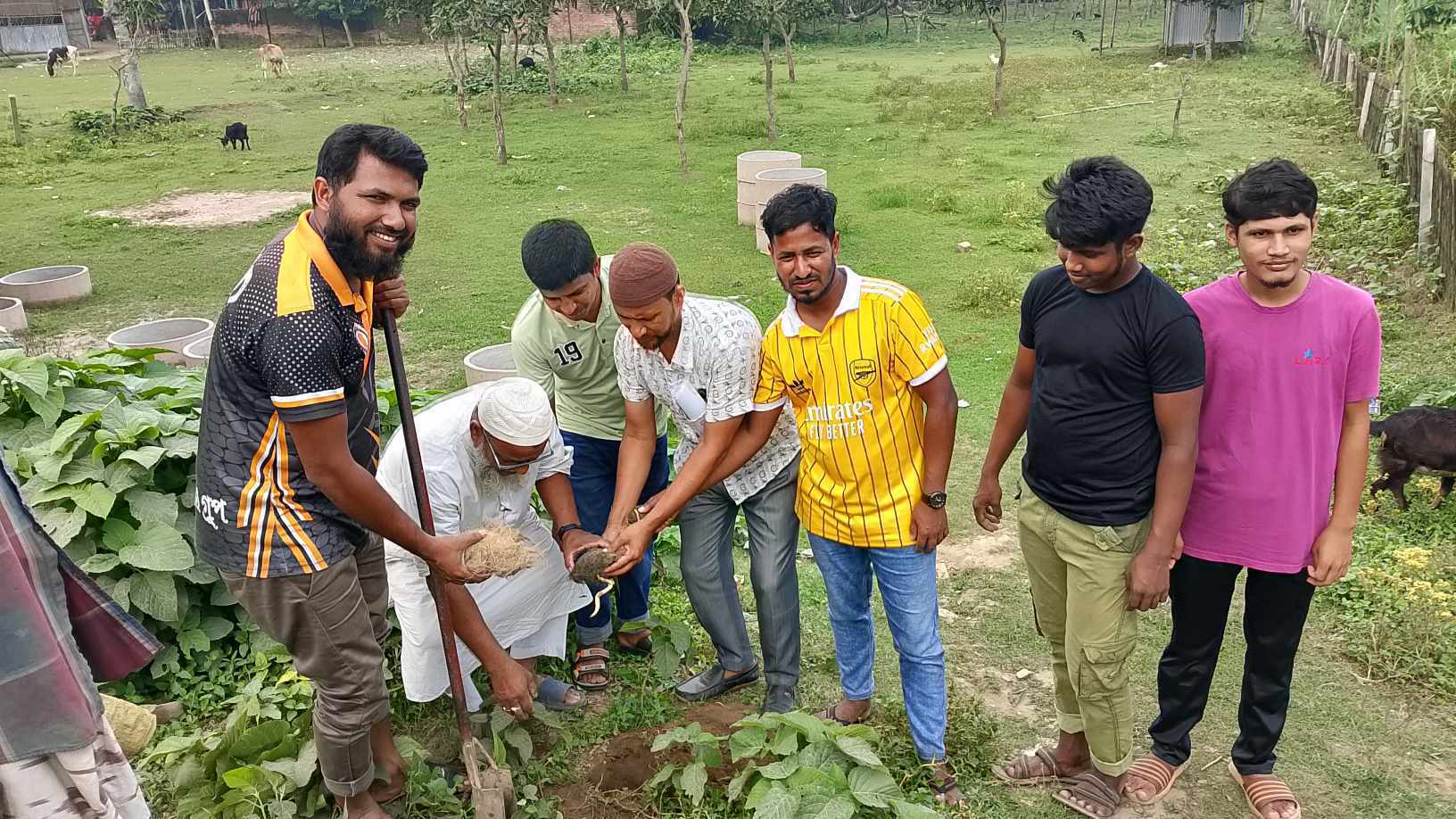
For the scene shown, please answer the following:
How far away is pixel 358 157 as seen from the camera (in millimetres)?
2602

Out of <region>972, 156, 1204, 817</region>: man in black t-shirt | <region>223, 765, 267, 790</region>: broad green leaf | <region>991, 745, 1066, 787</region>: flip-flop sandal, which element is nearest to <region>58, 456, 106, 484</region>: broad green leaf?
<region>223, 765, 267, 790</region>: broad green leaf

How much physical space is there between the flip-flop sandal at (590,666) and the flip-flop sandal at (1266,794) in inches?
85.8

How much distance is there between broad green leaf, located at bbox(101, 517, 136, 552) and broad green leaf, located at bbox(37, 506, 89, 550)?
3.1 inches

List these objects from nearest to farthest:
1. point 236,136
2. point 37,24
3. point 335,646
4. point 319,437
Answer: point 319,437 → point 335,646 → point 236,136 → point 37,24

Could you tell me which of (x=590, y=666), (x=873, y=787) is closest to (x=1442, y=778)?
(x=873, y=787)

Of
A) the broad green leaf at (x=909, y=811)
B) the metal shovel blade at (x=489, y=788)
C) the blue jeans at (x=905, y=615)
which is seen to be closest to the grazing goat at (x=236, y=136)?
the metal shovel blade at (x=489, y=788)

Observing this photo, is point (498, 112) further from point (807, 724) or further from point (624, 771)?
point (807, 724)

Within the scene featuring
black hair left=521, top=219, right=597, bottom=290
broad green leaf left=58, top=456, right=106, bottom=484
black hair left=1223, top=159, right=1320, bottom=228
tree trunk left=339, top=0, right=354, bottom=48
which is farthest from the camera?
tree trunk left=339, top=0, right=354, bottom=48

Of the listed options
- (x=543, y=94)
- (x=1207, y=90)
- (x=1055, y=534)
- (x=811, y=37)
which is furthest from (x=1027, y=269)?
(x=811, y=37)

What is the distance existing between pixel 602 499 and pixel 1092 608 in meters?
1.84

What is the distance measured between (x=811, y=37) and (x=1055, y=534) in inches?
1232

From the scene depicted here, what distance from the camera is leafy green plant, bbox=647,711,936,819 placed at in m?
2.85

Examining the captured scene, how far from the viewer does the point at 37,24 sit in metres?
34.2

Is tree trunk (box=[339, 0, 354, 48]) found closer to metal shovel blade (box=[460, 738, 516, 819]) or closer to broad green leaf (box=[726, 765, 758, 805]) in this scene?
metal shovel blade (box=[460, 738, 516, 819])
